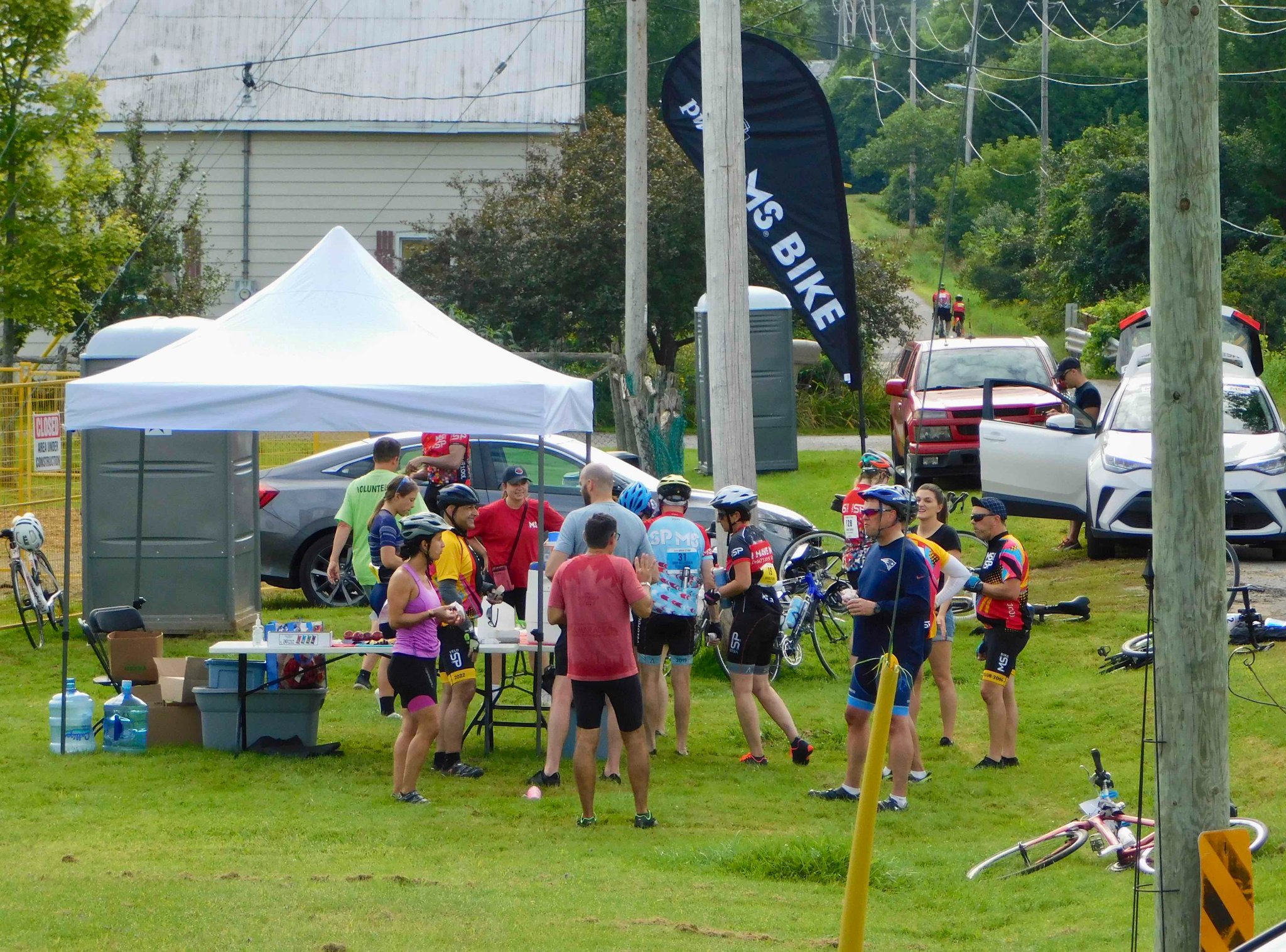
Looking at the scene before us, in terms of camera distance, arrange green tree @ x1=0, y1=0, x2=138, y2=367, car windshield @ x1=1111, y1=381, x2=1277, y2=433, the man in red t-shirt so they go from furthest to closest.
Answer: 1. green tree @ x1=0, y1=0, x2=138, y2=367
2. car windshield @ x1=1111, y1=381, x2=1277, y2=433
3. the man in red t-shirt

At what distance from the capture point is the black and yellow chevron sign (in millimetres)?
4805

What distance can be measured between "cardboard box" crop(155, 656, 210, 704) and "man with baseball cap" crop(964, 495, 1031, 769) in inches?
189

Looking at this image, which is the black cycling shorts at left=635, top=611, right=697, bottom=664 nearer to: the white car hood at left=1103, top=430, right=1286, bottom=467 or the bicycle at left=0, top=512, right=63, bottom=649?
the bicycle at left=0, top=512, right=63, bottom=649

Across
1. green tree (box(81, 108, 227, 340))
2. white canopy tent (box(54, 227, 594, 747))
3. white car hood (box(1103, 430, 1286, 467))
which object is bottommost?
white car hood (box(1103, 430, 1286, 467))

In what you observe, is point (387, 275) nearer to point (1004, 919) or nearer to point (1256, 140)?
point (1004, 919)

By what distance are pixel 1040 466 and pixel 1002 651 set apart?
237 inches

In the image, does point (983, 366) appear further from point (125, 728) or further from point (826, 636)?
point (125, 728)

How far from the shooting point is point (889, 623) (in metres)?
8.21

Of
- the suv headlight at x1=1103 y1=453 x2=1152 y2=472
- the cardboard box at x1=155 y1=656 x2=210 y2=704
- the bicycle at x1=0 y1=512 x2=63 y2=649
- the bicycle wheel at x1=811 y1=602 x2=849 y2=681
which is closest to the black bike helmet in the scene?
Result: the cardboard box at x1=155 y1=656 x2=210 y2=704

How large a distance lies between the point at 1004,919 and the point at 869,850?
7.71 ft

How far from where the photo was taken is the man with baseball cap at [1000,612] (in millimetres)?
9156

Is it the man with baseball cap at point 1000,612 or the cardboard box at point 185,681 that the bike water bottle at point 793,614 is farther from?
the cardboard box at point 185,681

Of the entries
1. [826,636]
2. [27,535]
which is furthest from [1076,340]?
[27,535]

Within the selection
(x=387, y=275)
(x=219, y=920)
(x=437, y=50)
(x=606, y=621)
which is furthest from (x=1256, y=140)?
(x=219, y=920)
